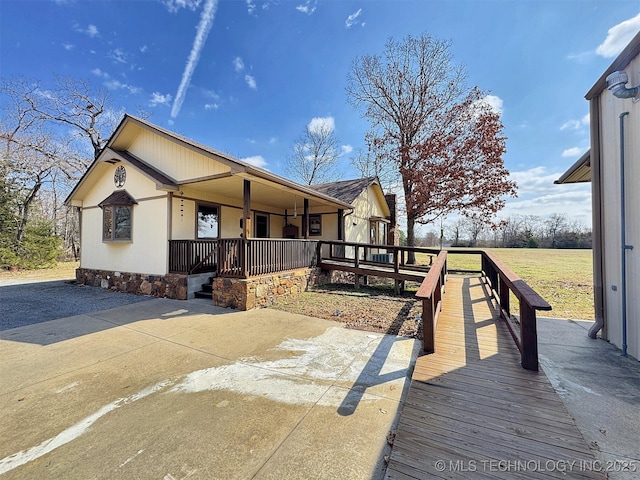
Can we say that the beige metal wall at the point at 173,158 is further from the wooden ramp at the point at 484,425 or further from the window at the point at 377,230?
the window at the point at 377,230

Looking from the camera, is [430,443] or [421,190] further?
[421,190]

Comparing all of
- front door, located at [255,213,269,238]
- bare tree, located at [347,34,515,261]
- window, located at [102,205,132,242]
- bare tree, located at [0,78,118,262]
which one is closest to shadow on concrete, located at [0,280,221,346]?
window, located at [102,205,132,242]

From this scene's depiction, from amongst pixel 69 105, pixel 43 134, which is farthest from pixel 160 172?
pixel 69 105

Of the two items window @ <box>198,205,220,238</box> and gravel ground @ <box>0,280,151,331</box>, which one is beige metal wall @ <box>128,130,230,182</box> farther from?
gravel ground @ <box>0,280,151,331</box>

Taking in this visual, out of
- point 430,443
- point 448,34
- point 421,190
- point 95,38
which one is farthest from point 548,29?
point 95,38

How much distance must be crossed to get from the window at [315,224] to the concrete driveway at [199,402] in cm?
844

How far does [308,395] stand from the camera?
8.95 feet

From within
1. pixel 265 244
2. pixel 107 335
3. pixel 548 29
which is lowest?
pixel 107 335

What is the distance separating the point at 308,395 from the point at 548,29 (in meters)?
10.7

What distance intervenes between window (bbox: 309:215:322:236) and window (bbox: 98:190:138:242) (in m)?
7.31

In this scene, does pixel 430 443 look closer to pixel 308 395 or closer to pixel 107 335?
pixel 308 395

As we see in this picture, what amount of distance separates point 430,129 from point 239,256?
13.3 metres

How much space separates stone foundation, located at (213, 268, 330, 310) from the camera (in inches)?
248

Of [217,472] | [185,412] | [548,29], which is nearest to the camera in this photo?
[217,472]
